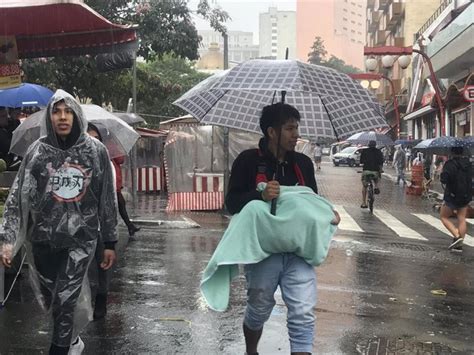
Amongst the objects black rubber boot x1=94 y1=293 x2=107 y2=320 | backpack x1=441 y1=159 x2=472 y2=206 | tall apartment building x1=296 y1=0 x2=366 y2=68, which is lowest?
black rubber boot x1=94 y1=293 x2=107 y2=320

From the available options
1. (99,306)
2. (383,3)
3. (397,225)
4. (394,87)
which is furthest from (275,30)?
(99,306)

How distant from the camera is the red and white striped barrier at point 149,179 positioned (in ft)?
67.8

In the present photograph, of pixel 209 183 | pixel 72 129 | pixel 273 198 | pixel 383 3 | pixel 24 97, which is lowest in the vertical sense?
pixel 209 183

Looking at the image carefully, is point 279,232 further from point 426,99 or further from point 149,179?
point 426,99

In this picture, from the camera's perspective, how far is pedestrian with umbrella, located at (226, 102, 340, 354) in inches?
154

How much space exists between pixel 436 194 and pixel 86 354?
19.9 metres

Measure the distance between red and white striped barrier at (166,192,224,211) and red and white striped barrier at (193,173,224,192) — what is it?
0.13 metres

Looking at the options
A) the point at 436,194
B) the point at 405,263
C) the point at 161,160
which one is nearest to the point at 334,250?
the point at 405,263

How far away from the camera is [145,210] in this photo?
50.1 feet

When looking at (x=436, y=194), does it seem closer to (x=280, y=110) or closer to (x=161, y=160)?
(x=161, y=160)

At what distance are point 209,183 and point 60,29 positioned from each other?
9532mm

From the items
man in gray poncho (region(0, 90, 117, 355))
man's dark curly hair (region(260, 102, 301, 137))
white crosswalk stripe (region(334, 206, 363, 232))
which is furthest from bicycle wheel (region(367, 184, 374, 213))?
man in gray poncho (region(0, 90, 117, 355))

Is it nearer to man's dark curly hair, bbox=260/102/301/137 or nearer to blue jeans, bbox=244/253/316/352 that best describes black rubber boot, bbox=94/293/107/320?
blue jeans, bbox=244/253/316/352

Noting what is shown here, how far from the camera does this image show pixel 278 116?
13.8 ft
